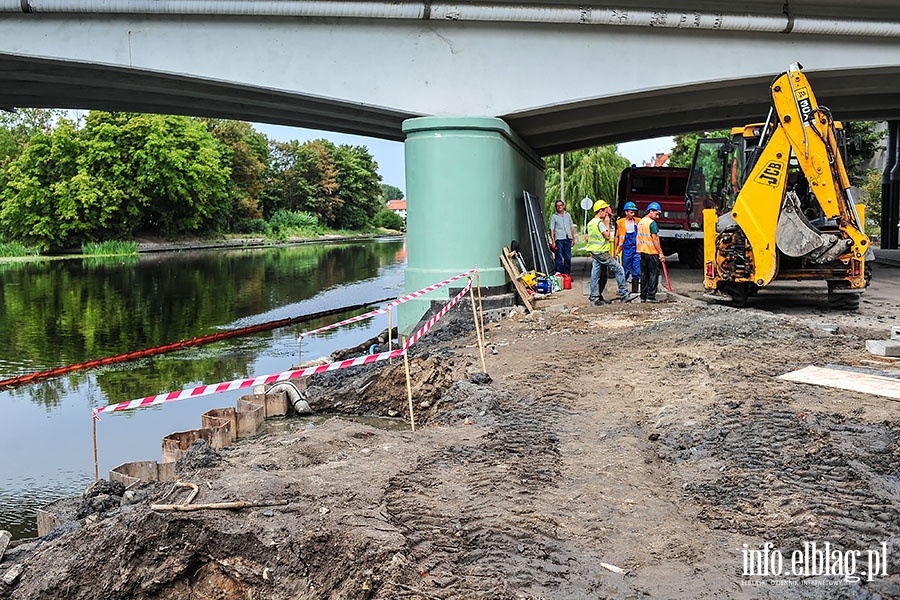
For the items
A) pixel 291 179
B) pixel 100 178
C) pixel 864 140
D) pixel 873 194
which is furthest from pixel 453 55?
pixel 291 179

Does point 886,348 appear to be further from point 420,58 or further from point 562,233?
point 562,233

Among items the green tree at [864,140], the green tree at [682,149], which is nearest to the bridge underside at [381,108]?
the green tree at [864,140]

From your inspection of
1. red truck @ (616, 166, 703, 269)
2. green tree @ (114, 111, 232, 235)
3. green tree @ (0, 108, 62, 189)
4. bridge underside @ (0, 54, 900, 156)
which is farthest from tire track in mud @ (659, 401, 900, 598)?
green tree @ (0, 108, 62, 189)

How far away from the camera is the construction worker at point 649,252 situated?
46.0 ft

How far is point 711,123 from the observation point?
22.4 metres

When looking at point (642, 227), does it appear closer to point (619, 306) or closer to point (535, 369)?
point (619, 306)

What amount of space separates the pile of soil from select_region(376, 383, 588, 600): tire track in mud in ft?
0.05

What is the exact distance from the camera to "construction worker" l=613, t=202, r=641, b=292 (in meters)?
14.2

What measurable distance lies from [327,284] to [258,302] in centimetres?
605

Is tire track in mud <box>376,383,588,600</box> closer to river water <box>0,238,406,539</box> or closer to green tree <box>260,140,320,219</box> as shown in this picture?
river water <box>0,238,406,539</box>

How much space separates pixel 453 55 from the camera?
14.1m

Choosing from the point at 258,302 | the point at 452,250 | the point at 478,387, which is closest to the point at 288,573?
the point at 478,387

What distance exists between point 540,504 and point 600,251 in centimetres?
938

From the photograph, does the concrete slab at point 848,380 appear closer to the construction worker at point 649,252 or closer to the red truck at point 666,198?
the construction worker at point 649,252
